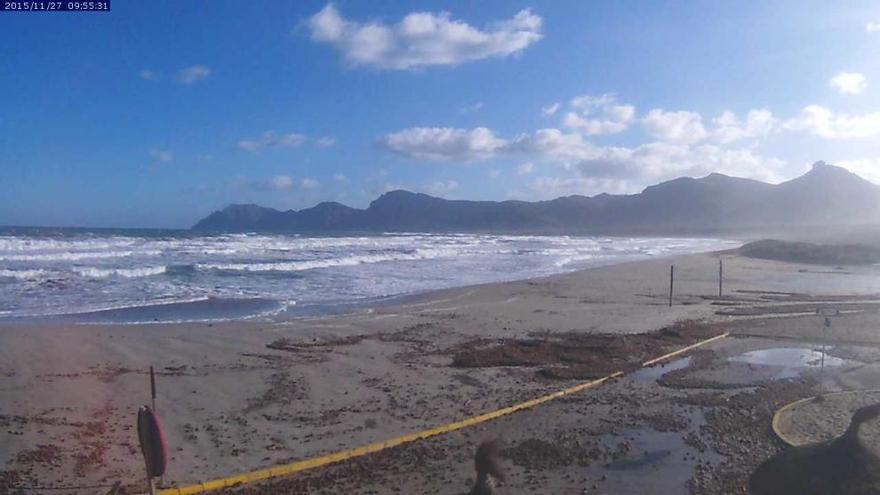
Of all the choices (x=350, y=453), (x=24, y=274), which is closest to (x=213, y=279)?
(x=24, y=274)

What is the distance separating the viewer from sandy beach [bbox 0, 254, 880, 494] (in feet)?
23.5

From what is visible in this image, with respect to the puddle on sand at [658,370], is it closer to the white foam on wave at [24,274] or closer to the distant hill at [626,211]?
the white foam on wave at [24,274]

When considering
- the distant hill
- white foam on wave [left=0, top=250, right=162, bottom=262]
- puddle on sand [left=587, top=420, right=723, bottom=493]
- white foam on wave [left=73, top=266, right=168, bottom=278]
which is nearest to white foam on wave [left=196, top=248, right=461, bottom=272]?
white foam on wave [left=73, top=266, right=168, bottom=278]

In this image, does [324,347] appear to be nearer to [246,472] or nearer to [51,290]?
[246,472]

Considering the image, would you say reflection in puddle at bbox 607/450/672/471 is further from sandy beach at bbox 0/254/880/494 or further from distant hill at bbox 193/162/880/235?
distant hill at bbox 193/162/880/235

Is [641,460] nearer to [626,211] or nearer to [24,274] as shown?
[24,274]

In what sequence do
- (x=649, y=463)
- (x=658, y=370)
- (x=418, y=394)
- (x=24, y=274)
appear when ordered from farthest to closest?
(x=24, y=274), (x=658, y=370), (x=418, y=394), (x=649, y=463)

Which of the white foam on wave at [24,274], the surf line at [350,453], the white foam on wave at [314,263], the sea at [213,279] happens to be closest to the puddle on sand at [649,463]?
the surf line at [350,453]

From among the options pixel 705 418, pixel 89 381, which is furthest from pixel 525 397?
pixel 89 381

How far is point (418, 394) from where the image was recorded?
409 inches

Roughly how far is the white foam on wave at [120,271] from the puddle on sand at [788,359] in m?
22.7

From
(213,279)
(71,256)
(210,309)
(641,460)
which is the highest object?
(71,256)

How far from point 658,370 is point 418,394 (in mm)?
4126

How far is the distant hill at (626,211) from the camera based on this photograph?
15012 centimetres
